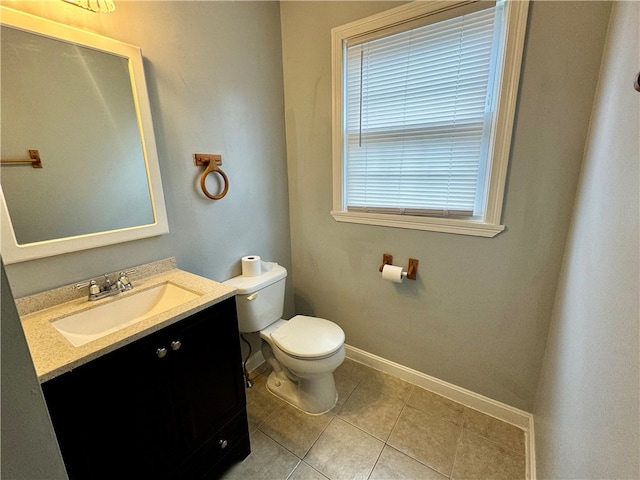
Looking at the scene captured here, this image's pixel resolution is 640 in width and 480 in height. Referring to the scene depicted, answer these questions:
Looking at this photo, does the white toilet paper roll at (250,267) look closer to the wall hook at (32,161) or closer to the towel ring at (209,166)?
the towel ring at (209,166)

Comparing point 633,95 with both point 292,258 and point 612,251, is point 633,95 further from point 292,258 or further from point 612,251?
point 292,258

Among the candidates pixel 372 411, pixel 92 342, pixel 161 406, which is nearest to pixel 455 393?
pixel 372 411

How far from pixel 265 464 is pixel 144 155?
Result: 1.59m

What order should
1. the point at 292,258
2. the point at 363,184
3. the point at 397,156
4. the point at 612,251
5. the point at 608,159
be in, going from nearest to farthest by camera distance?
1. the point at 612,251
2. the point at 608,159
3. the point at 397,156
4. the point at 363,184
5. the point at 292,258

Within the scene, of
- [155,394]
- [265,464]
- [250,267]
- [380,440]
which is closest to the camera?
[155,394]

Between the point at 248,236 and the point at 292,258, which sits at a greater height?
the point at 248,236

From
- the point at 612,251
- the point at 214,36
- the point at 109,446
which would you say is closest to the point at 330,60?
the point at 214,36

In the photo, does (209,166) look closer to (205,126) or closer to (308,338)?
(205,126)

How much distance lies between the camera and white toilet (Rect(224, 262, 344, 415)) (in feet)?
5.10

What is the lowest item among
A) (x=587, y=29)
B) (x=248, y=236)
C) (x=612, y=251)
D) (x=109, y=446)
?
(x=109, y=446)

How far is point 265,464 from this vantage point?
1411 mm

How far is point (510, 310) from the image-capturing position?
Result: 1493 mm

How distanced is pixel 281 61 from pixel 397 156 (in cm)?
101

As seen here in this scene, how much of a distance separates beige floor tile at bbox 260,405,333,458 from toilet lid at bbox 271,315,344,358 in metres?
0.44
